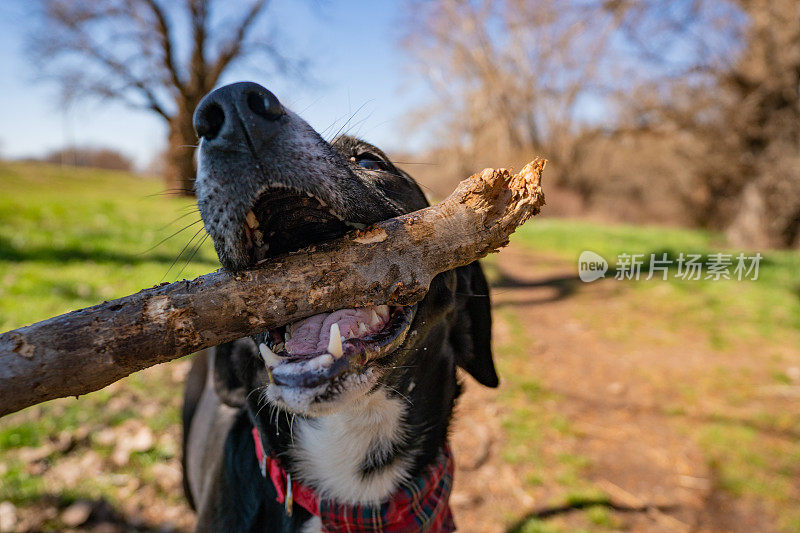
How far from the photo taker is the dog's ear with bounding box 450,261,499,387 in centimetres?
239

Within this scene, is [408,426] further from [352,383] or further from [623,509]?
[623,509]

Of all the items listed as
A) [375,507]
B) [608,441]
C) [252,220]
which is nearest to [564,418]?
[608,441]

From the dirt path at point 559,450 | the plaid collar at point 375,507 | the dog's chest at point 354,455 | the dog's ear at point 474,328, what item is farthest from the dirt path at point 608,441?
the dog's chest at point 354,455

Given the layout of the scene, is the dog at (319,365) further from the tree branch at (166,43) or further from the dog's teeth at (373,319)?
the tree branch at (166,43)

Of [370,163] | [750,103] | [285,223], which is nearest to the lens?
[285,223]

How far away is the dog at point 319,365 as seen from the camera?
1433 millimetres

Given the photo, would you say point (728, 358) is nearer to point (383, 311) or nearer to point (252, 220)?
point (383, 311)

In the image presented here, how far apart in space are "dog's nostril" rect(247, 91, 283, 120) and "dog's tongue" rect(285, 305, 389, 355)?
64cm

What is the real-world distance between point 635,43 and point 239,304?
12.4 meters

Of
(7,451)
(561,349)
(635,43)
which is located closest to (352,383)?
(7,451)

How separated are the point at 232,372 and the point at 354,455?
63 cm

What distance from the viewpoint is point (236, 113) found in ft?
4.36

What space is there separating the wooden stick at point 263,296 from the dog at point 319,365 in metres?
0.14

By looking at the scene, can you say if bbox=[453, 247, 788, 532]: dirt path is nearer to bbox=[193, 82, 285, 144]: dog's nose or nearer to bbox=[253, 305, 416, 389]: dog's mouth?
bbox=[253, 305, 416, 389]: dog's mouth
